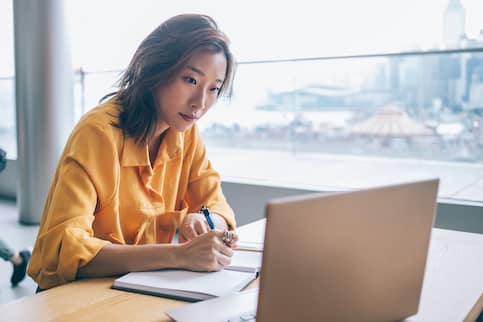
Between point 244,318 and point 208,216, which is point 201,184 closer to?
point 208,216

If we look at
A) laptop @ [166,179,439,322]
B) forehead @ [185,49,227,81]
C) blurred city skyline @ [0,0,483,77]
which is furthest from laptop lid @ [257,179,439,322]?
blurred city skyline @ [0,0,483,77]

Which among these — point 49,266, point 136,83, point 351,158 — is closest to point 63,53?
point 351,158

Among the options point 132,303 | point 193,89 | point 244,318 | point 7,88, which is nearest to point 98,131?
point 193,89

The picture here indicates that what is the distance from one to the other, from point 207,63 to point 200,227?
424mm

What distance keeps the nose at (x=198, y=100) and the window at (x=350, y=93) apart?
5.47 ft

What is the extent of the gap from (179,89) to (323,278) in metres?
0.80

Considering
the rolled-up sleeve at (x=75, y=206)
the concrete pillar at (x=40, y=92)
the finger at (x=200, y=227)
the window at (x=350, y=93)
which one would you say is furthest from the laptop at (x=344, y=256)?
the concrete pillar at (x=40, y=92)

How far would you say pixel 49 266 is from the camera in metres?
1.12

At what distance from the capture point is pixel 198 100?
1.34 metres

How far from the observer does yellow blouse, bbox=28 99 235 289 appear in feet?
3.64

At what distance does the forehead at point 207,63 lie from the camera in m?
1.31

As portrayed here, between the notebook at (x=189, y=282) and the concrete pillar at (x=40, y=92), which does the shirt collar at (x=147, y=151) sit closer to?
the notebook at (x=189, y=282)

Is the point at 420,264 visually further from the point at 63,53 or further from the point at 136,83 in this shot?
the point at 63,53

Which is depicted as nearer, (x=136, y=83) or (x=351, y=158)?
(x=136, y=83)
